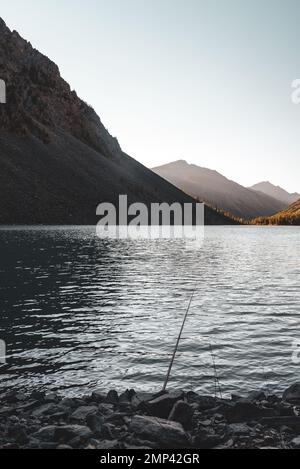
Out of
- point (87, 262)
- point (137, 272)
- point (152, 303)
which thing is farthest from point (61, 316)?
point (87, 262)

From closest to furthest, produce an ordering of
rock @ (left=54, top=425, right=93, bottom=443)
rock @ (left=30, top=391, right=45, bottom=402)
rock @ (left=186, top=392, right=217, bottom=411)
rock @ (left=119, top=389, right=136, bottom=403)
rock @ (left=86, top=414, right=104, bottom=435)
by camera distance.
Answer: rock @ (left=54, top=425, right=93, bottom=443) < rock @ (left=86, top=414, right=104, bottom=435) < rock @ (left=186, top=392, right=217, bottom=411) < rock @ (left=119, top=389, right=136, bottom=403) < rock @ (left=30, top=391, right=45, bottom=402)

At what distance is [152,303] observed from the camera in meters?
33.6

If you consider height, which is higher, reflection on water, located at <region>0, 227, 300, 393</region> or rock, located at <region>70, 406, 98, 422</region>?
rock, located at <region>70, 406, 98, 422</region>

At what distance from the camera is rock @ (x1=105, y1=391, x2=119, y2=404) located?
1441 cm

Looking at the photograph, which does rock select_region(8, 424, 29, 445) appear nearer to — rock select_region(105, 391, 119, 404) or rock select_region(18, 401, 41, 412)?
rock select_region(18, 401, 41, 412)

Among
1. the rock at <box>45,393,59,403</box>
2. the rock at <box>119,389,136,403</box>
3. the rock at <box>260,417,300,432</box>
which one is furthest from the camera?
the rock at <box>45,393,59,403</box>

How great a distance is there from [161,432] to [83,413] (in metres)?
2.68

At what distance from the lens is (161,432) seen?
11.9m

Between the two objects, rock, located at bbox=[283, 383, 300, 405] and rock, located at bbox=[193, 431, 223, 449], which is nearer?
rock, located at bbox=[193, 431, 223, 449]

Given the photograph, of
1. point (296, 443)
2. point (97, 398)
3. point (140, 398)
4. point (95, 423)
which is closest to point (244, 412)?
point (296, 443)

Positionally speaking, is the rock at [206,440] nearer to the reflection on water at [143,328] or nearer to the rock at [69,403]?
the reflection on water at [143,328]

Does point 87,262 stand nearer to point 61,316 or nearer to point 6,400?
point 61,316

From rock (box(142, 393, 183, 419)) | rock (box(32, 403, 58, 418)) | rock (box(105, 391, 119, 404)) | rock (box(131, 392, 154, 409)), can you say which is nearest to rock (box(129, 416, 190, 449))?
rock (box(142, 393, 183, 419))

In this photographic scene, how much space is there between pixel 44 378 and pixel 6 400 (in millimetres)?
2391
